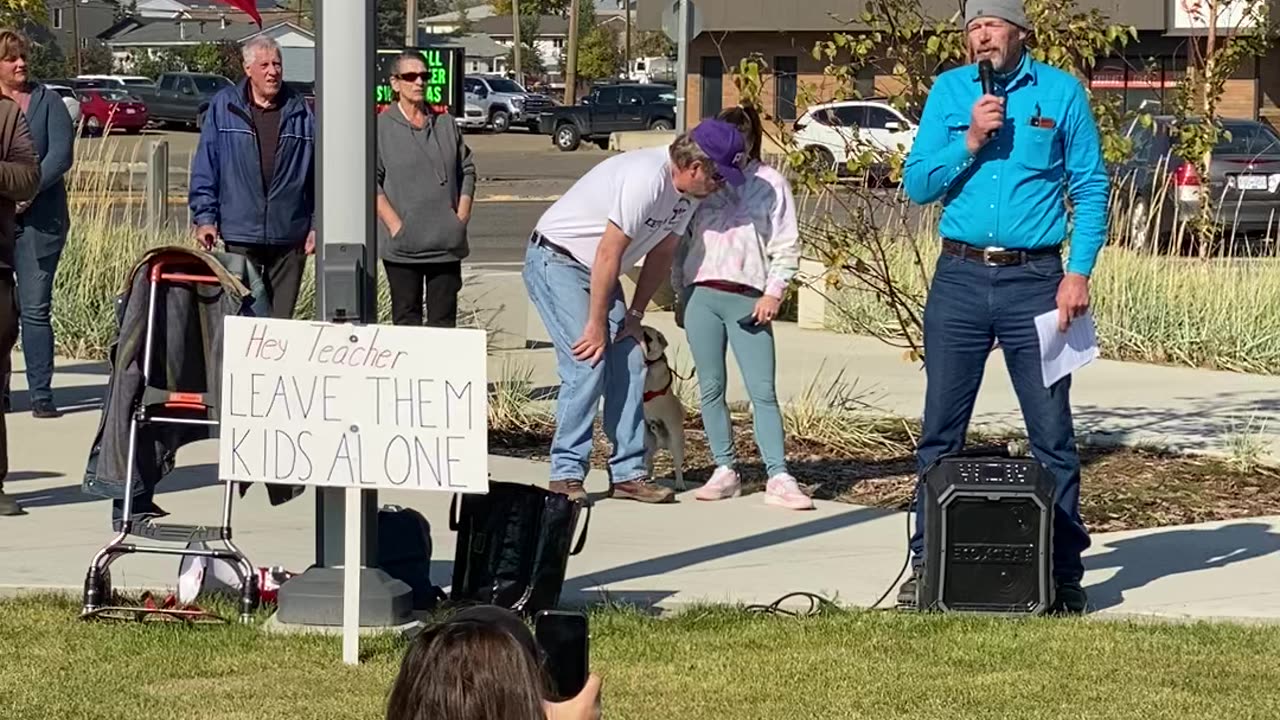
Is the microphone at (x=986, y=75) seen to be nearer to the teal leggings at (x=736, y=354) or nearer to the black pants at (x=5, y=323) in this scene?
the teal leggings at (x=736, y=354)

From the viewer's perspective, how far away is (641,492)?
29.0 ft

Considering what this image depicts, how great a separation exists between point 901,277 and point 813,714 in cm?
850

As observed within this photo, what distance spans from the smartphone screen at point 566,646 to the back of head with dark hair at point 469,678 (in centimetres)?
67

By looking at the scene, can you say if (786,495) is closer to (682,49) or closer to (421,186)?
(421,186)

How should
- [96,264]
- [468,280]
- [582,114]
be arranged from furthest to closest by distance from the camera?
[582,114]
[468,280]
[96,264]

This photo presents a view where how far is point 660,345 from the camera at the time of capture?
30.1 feet

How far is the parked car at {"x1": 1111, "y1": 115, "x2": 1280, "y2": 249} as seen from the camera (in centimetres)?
1480

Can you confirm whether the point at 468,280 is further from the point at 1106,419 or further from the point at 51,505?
the point at 51,505

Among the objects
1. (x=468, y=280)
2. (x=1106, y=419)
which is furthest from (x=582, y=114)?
(x=1106, y=419)

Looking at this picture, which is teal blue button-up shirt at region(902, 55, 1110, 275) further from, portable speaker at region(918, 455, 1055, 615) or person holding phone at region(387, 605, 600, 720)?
person holding phone at region(387, 605, 600, 720)

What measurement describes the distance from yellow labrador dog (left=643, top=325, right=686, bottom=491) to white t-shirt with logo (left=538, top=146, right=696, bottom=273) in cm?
94

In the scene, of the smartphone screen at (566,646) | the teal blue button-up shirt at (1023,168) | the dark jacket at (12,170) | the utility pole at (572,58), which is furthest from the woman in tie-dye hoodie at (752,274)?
the utility pole at (572,58)

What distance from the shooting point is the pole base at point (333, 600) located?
6.32 m

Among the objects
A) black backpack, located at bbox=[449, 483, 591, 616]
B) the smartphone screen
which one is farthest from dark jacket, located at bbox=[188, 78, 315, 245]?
the smartphone screen
